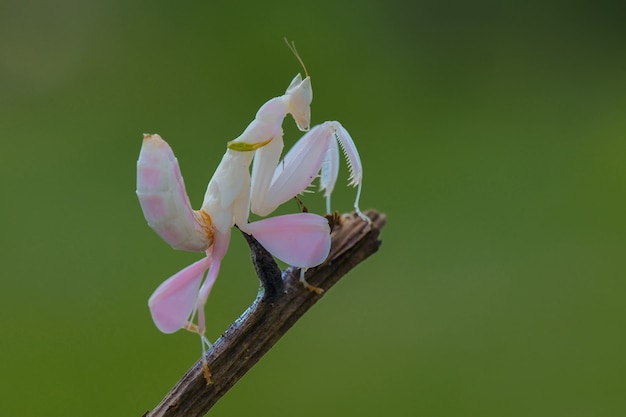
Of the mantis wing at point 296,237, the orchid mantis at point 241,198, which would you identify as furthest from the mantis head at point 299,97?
the mantis wing at point 296,237

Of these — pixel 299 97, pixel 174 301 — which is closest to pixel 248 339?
pixel 174 301

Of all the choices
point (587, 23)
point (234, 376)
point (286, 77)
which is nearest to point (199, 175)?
point (286, 77)

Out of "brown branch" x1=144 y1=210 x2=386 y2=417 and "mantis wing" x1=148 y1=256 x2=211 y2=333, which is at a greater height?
"mantis wing" x1=148 y1=256 x2=211 y2=333

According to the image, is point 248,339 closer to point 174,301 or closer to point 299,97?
point 174,301

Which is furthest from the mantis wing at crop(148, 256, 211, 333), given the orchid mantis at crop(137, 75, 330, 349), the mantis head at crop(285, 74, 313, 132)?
the mantis head at crop(285, 74, 313, 132)

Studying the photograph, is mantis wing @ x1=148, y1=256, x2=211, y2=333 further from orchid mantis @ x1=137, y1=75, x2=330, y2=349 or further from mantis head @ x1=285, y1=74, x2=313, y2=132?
mantis head @ x1=285, y1=74, x2=313, y2=132

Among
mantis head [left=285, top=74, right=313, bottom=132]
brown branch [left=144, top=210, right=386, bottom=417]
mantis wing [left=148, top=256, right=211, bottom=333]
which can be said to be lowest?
brown branch [left=144, top=210, right=386, bottom=417]
